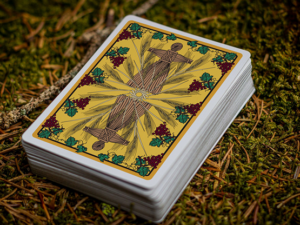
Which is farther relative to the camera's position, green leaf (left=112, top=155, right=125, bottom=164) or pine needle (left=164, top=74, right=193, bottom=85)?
pine needle (left=164, top=74, right=193, bottom=85)

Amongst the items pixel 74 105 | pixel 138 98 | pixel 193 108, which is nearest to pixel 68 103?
pixel 74 105

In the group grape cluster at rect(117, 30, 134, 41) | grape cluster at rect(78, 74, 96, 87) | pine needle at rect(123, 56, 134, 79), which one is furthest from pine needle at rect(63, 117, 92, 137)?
grape cluster at rect(117, 30, 134, 41)

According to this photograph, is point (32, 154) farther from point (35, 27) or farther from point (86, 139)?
point (35, 27)

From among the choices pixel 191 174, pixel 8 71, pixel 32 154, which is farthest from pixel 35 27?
pixel 191 174

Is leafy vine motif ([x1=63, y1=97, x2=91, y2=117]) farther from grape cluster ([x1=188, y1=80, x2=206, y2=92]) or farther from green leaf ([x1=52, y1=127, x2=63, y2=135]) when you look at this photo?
grape cluster ([x1=188, y1=80, x2=206, y2=92])

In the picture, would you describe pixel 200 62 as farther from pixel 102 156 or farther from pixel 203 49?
pixel 102 156

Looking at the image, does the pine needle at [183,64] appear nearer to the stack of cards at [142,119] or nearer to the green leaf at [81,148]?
the stack of cards at [142,119]

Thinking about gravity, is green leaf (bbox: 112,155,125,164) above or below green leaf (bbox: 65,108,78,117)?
below
